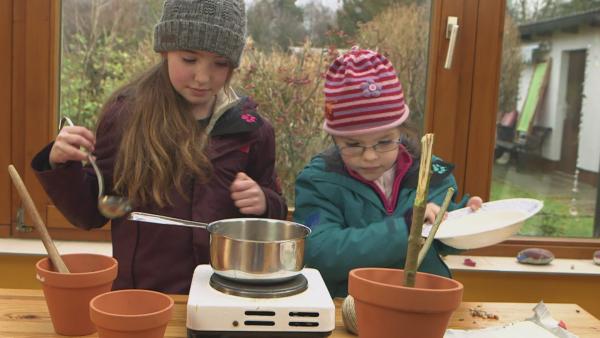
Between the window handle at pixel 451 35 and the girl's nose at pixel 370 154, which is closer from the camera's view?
the girl's nose at pixel 370 154

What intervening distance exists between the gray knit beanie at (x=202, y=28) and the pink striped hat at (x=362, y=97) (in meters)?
0.22

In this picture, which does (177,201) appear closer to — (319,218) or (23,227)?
(319,218)

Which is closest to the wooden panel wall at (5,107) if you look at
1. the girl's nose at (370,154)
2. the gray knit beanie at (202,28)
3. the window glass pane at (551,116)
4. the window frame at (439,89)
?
the window frame at (439,89)

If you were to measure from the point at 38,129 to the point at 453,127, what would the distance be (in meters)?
1.34

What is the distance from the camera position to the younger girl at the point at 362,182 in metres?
1.25

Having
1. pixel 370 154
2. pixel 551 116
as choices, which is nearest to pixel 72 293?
pixel 370 154

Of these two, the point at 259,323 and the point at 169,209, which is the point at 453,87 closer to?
the point at 169,209

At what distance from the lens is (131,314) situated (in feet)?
2.69

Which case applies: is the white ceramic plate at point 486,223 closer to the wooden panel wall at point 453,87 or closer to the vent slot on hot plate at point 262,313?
the vent slot on hot plate at point 262,313

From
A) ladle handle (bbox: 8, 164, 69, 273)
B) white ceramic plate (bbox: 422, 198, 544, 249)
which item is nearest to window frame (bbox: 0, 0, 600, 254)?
white ceramic plate (bbox: 422, 198, 544, 249)

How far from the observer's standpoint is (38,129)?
2.05 meters

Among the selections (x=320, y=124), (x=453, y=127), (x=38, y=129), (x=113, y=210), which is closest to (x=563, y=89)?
(x=453, y=127)

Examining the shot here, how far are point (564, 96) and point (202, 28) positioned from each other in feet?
4.68

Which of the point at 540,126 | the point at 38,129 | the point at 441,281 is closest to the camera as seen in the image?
the point at 441,281
